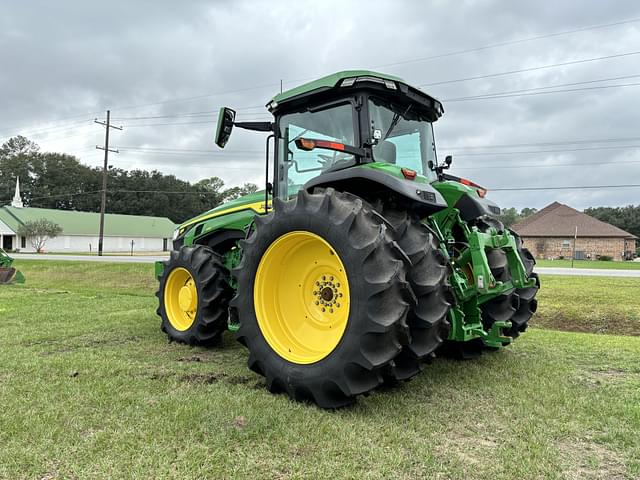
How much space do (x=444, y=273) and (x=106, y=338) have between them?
14.0 ft

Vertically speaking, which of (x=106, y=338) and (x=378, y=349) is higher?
(x=378, y=349)

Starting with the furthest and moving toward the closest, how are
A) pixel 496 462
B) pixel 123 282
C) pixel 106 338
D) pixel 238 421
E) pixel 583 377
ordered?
1. pixel 123 282
2. pixel 106 338
3. pixel 583 377
4. pixel 238 421
5. pixel 496 462

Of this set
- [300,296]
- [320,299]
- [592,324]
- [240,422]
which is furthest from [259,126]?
[592,324]

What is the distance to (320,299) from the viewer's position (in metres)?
3.64

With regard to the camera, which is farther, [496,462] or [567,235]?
[567,235]

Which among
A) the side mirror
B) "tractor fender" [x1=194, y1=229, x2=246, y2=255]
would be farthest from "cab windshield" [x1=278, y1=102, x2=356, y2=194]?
"tractor fender" [x1=194, y1=229, x2=246, y2=255]

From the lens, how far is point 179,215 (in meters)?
72.5

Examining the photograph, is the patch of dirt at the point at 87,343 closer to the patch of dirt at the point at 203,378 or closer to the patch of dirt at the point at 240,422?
the patch of dirt at the point at 203,378

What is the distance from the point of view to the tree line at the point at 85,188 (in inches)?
2630

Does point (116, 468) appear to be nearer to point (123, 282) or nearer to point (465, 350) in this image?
point (465, 350)

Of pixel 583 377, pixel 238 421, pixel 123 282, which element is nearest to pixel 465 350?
pixel 583 377

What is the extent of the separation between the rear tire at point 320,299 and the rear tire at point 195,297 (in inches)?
47.2

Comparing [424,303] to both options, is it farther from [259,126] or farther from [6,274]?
[6,274]

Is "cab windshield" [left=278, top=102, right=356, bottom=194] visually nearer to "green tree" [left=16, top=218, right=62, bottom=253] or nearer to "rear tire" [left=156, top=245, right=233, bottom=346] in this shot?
"rear tire" [left=156, top=245, right=233, bottom=346]
